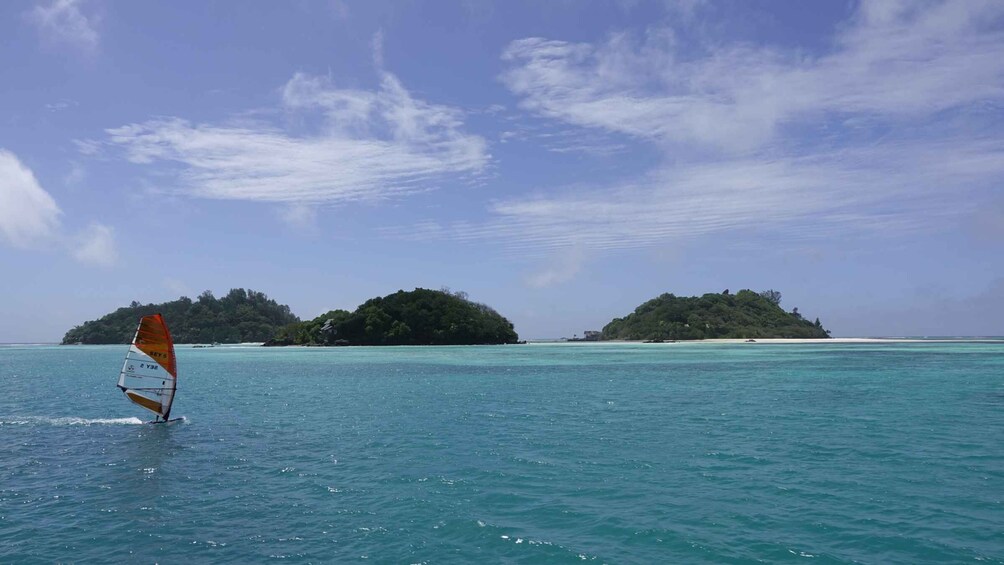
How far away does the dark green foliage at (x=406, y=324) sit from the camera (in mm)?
166625

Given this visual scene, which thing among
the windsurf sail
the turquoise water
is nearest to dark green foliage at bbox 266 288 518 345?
the turquoise water

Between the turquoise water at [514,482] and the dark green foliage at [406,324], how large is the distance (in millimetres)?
132796

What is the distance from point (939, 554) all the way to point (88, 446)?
24503 mm

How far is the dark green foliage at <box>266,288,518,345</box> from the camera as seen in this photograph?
167 metres

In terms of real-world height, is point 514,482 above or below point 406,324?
below

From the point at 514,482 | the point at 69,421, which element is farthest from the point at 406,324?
the point at 514,482

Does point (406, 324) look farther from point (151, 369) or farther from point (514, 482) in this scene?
point (514, 482)

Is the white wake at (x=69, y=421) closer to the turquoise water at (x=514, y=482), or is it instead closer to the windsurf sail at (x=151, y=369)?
the turquoise water at (x=514, y=482)

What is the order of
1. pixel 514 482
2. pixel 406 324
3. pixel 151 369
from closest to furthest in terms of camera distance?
pixel 514 482
pixel 151 369
pixel 406 324

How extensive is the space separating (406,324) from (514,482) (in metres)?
153

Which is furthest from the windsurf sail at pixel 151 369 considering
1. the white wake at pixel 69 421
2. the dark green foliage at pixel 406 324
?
the dark green foliage at pixel 406 324

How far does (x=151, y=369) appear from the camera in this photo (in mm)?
28344

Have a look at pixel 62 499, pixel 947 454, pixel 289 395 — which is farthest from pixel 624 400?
pixel 62 499

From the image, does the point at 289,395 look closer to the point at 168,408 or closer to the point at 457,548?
the point at 168,408
